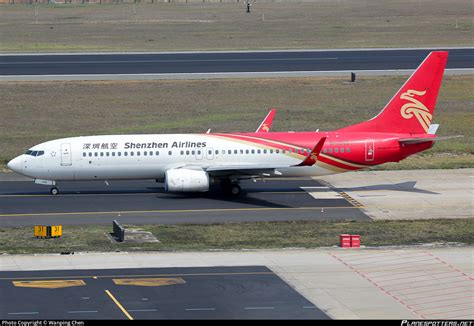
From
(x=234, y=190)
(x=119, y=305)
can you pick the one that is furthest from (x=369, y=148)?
(x=119, y=305)

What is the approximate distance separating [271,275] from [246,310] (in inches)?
213

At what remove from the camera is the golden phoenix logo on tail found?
6206cm

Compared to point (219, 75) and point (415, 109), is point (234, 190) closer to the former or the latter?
point (415, 109)

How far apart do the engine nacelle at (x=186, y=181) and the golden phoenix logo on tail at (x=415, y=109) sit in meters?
12.8

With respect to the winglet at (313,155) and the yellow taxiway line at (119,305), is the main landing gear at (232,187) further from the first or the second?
the yellow taxiway line at (119,305)

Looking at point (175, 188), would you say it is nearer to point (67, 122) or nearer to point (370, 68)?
point (67, 122)

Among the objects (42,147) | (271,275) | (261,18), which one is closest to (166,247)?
(271,275)

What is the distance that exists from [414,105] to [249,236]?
16533 millimetres

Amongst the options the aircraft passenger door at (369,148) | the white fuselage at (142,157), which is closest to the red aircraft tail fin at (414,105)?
the aircraft passenger door at (369,148)

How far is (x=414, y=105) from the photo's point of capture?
62.2m

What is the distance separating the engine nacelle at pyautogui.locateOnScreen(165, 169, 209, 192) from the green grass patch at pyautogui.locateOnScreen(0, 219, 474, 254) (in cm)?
608

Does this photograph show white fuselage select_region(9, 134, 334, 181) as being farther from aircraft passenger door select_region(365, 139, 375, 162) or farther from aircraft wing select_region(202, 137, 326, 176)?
aircraft passenger door select_region(365, 139, 375, 162)

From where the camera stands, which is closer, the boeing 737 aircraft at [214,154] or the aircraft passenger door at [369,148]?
the boeing 737 aircraft at [214,154]

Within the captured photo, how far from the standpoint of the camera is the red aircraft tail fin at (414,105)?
204ft
